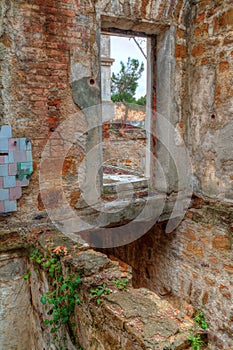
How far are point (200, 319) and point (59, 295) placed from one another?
2.16 meters

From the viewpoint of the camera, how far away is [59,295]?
2377 millimetres

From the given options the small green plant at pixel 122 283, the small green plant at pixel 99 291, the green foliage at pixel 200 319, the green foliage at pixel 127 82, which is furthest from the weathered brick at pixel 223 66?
the green foliage at pixel 127 82

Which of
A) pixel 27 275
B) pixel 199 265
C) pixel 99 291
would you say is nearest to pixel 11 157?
pixel 27 275

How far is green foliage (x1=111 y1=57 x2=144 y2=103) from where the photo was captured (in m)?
12.8

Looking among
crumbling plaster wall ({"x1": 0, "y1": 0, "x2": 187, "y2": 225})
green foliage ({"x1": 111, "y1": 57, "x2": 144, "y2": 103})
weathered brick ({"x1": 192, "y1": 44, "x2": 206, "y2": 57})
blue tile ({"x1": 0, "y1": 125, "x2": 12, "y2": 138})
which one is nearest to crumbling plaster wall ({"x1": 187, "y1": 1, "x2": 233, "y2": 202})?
weathered brick ({"x1": 192, "y1": 44, "x2": 206, "y2": 57})

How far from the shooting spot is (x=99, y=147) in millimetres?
3227

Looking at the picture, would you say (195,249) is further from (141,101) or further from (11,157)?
(141,101)

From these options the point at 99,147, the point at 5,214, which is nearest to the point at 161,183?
the point at 99,147

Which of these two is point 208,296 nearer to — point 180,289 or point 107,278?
point 180,289

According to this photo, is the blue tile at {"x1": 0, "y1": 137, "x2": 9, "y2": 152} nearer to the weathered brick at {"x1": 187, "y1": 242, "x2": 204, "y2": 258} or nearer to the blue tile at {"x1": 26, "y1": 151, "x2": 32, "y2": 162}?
the blue tile at {"x1": 26, "y1": 151, "x2": 32, "y2": 162}

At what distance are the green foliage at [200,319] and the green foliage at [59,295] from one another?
1.91m

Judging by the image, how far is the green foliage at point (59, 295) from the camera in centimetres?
225

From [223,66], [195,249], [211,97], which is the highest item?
[223,66]

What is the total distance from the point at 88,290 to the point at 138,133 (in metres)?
7.82
